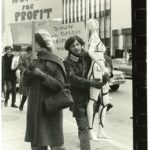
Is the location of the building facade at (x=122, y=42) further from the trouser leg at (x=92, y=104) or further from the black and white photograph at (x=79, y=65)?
the trouser leg at (x=92, y=104)

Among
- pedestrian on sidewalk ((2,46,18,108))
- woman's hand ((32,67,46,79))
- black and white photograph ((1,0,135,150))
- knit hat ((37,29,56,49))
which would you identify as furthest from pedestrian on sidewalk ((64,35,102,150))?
pedestrian on sidewalk ((2,46,18,108))

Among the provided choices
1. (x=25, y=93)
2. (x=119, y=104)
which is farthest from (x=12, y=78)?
(x=119, y=104)

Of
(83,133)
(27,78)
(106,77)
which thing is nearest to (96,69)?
(106,77)

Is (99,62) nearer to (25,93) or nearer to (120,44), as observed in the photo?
(120,44)

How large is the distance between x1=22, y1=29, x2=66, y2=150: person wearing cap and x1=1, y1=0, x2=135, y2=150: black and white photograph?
14mm

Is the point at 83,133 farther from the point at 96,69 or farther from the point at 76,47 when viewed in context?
the point at 76,47

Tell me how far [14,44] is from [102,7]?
79cm

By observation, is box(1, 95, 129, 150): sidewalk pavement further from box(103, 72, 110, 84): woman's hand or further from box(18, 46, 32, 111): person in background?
box(103, 72, 110, 84): woman's hand

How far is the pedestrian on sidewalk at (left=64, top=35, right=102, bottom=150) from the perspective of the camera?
11.5ft

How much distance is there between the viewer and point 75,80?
3.49 m

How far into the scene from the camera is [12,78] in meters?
3.73

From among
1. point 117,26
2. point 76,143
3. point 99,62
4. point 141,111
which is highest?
point 117,26

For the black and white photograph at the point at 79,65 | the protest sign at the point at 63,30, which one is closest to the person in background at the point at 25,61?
the black and white photograph at the point at 79,65

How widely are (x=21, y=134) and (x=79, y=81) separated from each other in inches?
25.3
